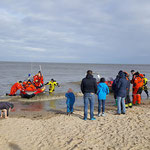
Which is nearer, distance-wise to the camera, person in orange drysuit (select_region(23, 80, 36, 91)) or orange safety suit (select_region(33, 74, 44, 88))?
person in orange drysuit (select_region(23, 80, 36, 91))

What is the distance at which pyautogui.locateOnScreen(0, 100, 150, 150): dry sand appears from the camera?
4.78 metres

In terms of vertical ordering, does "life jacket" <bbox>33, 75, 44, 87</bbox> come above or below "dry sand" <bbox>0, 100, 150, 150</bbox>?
above

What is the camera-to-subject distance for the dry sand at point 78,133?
15.7ft

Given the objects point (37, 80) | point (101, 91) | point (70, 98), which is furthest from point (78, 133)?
point (37, 80)

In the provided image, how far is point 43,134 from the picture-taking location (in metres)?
5.72

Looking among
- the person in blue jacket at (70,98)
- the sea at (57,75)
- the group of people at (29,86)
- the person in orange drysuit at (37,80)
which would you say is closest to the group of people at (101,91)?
the person in blue jacket at (70,98)

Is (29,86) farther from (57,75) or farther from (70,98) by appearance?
(57,75)

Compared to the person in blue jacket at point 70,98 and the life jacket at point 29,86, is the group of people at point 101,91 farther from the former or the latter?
the life jacket at point 29,86

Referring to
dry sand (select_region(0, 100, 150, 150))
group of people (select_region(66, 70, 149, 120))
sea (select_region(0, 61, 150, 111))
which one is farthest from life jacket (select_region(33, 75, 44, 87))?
dry sand (select_region(0, 100, 150, 150))

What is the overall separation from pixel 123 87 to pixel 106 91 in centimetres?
66

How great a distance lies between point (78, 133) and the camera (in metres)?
5.57

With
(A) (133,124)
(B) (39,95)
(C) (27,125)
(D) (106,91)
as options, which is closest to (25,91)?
(B) (39,95)

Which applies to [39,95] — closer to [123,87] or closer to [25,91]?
[25,91]

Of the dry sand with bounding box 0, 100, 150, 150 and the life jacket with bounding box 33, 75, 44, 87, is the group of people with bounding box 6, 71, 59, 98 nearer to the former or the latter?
the life jacket with bounding box 33, 75, 44, 87
